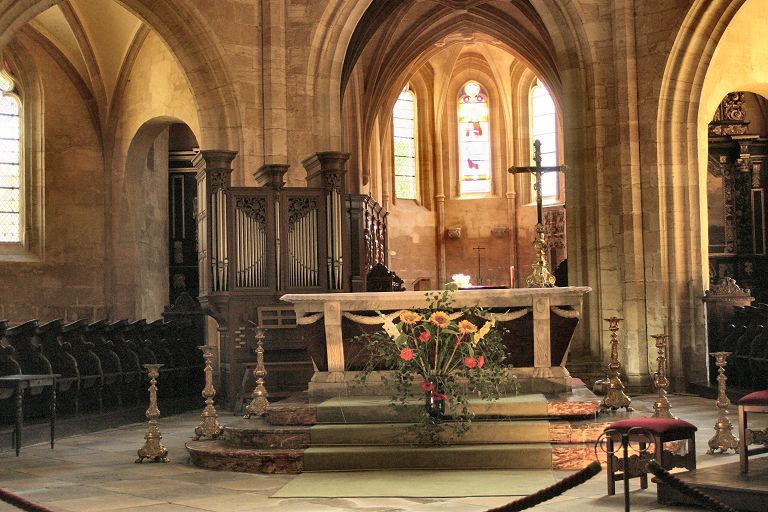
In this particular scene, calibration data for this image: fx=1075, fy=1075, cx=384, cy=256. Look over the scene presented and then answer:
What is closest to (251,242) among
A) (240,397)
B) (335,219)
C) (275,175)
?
(275,175)

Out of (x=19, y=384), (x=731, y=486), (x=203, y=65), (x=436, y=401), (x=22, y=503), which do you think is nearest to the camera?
(x=22, y=503)

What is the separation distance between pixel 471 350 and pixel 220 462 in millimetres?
2025

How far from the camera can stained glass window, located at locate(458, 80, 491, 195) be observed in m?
27.2

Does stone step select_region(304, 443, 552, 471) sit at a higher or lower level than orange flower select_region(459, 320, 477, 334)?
lower

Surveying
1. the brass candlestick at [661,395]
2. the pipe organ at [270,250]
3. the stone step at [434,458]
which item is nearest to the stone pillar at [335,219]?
the pipe organ at [270,250]

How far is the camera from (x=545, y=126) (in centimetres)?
2669

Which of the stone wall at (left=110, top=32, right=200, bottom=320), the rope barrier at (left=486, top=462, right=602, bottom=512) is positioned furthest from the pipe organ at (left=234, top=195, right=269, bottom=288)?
the rope barrier at (left=486, top=462, right=602, bottom=512)

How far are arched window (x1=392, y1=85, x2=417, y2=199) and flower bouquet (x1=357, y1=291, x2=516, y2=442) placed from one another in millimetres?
18518

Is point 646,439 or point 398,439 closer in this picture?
point 646,439

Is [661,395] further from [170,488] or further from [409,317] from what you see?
[170,488]

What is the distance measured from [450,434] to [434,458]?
34cm

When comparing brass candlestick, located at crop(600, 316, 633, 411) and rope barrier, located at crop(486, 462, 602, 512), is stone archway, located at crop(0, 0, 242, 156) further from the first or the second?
rope barrier, located at crop(486, 462, 602, 512)

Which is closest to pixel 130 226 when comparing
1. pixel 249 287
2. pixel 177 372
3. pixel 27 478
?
pixel 177 372

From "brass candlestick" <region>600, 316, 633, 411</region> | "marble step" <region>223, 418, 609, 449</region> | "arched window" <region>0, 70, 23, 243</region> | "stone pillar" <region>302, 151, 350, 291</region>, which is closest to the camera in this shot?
"marble step" <region>223, 418, 609, 449</region>
